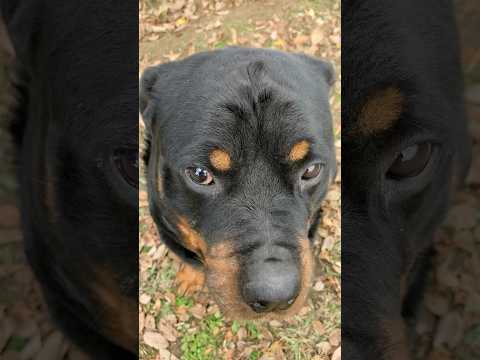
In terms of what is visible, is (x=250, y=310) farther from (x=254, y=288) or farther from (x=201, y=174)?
(x=201, y=174)

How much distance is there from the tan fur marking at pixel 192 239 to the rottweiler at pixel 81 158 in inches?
4.9

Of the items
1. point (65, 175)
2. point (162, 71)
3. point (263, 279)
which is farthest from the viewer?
point (65, 175)

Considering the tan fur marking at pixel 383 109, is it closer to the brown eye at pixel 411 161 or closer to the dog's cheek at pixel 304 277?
the brown eye at pixel 411 161

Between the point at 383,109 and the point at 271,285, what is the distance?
46cm

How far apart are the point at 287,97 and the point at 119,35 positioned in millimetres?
444

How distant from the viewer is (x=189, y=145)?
50.5 inches

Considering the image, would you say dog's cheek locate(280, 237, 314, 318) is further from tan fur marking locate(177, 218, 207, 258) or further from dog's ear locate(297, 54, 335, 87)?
dog's ear locate(297, 54, 335, 87)

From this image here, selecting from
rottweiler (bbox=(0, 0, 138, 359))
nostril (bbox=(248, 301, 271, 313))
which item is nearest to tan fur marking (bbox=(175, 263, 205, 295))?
rottweiler (bbox=(0, 0, 138, 359))

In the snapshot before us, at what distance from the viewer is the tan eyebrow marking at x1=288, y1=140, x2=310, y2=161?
1.28 meters

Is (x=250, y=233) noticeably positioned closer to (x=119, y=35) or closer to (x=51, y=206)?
(x=119, y=35)

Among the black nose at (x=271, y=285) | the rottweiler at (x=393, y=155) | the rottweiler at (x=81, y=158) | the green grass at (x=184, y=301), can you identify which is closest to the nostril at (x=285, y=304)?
the black nose at (x=271, y=285)

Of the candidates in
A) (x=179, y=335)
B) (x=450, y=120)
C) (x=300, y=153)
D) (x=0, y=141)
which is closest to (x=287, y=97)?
(x=300, y=153)

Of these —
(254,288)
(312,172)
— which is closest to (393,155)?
(312,172)

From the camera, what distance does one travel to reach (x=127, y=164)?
138 centimetres
